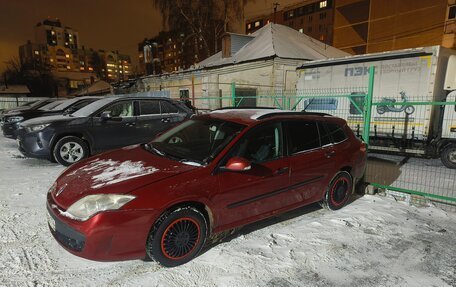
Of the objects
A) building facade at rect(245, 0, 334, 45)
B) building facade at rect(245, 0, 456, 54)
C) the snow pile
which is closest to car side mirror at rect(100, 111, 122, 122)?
the snow pile

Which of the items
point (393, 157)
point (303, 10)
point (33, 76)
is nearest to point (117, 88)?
point (393, 157)

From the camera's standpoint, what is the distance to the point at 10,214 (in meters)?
4.10

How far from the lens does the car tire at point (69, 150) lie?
21.6ft

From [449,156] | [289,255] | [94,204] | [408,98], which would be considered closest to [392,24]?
[408,98]

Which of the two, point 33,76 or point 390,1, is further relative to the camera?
point 33,76

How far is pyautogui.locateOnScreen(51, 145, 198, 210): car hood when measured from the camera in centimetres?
277

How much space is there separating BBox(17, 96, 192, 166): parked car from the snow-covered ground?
2.16m

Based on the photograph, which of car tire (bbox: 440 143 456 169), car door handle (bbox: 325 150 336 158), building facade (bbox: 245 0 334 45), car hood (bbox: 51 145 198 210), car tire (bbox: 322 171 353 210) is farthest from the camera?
building facade (bbox: 245 0 334 45)

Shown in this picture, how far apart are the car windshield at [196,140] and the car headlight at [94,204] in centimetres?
84

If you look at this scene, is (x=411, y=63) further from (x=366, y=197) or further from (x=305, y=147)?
(x=305, y=147)

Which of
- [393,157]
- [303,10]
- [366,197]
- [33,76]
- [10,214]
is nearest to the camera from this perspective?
[10,214]

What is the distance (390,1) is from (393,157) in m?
15.7

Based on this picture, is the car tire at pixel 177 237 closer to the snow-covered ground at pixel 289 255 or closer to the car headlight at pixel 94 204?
A: the snow-covered ground at pixel 289 255

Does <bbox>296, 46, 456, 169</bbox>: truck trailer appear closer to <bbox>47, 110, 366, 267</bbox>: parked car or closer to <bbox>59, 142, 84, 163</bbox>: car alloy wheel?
<bbox>47, 110, 366, 267</bbox>: parked car
